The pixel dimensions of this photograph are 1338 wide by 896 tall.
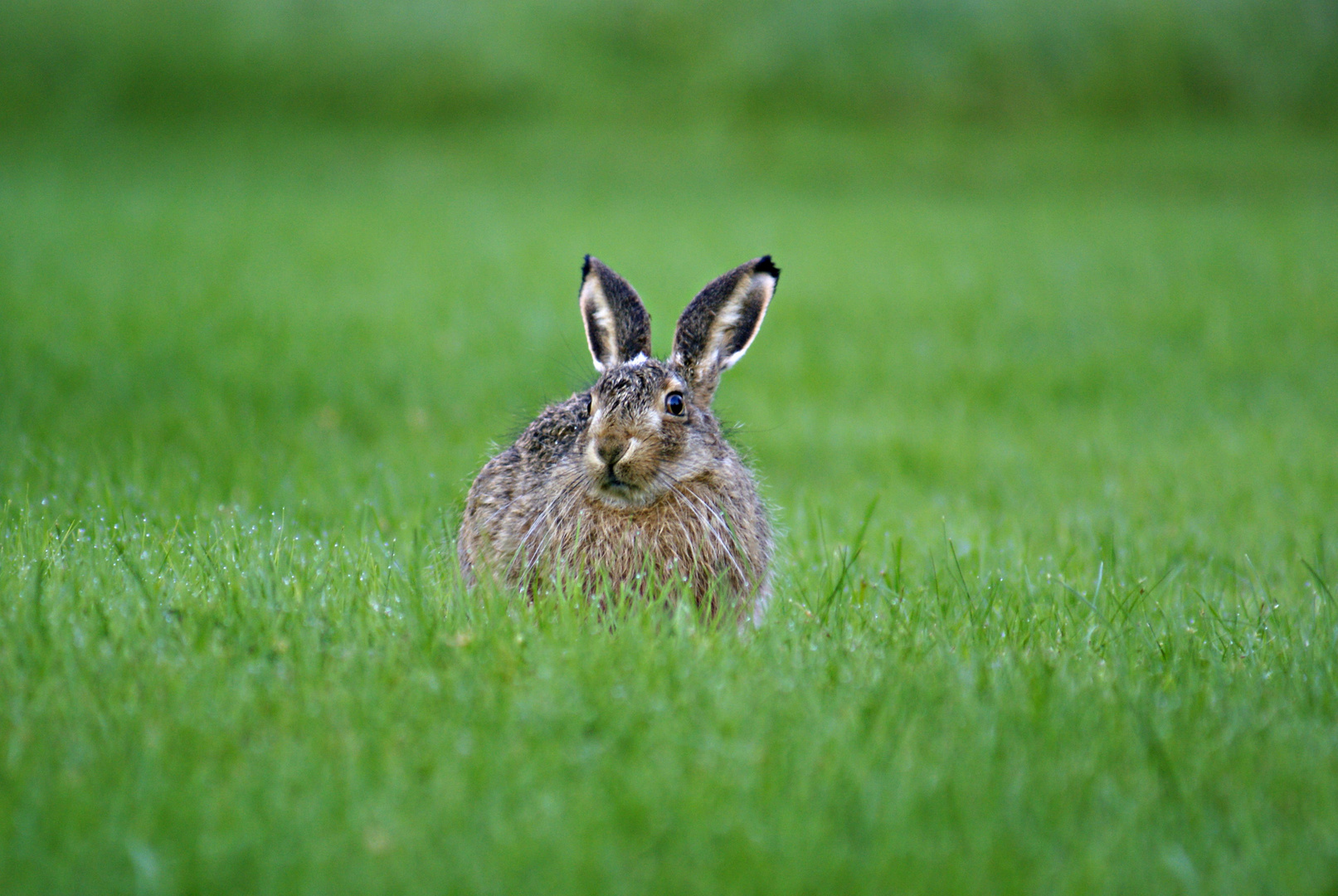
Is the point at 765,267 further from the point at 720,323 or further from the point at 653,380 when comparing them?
the point at 653,380

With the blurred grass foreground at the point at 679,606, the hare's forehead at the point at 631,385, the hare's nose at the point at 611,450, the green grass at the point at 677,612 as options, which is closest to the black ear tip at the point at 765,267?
the hare's forehead at the point at 631,385

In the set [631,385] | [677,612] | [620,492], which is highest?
[631,385]

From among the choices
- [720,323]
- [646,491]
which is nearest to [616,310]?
[720,323]

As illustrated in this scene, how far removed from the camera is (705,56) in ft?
110

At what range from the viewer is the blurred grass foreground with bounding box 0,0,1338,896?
281cm

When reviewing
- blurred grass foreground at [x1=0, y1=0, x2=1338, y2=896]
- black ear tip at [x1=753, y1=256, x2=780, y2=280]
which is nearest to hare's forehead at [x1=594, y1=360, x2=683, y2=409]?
black ear tip at [x1=753, y1=256, x2=780, y2=280]

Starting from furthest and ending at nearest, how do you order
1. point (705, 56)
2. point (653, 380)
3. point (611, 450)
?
point (705, 56), point (653, 380), point (611, 450)

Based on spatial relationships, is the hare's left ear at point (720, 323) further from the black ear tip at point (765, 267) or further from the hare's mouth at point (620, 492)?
the hare's mouth at point (620, 492)

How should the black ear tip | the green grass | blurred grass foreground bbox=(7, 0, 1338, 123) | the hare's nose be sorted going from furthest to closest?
blurred grass foreground bbox=(7, 0, 1338, 123), the black ear tip, the hare's nose, the green grass

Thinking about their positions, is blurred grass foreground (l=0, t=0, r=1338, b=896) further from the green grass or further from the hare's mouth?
the hare's mouth

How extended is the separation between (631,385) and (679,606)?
0.98 m

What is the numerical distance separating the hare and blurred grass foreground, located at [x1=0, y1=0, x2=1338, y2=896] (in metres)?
0.25

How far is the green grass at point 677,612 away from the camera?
279cm

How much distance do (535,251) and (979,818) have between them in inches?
527
